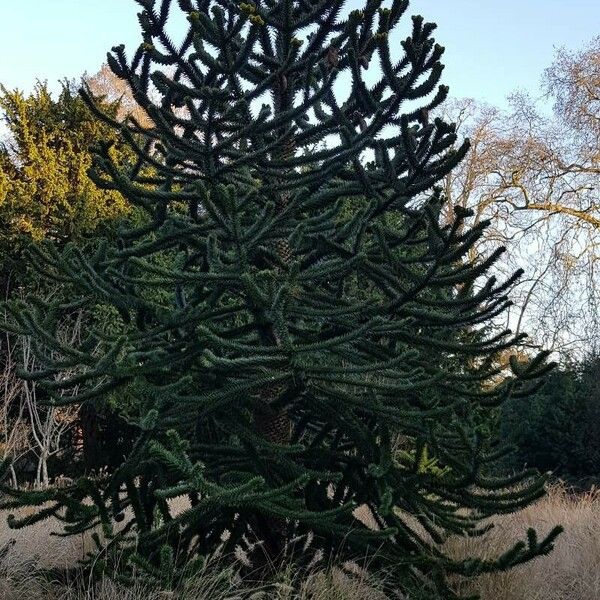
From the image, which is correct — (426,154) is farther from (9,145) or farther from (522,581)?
(9,145)

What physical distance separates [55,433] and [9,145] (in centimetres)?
488

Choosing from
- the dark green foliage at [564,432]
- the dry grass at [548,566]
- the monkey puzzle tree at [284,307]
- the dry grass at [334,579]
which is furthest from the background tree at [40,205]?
the monkey puzzle tree at [284,307]

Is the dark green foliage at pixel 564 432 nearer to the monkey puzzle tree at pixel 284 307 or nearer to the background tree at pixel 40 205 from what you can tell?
the background tree at pixel 40 205

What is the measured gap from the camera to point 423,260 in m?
3.92

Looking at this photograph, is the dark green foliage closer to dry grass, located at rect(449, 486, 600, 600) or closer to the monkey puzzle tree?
dry grass, located at rect(449, 486, 600, 600)

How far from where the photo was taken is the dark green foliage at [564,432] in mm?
10539

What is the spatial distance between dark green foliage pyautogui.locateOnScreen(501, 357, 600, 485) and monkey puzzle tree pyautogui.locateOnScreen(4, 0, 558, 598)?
699 centimetres

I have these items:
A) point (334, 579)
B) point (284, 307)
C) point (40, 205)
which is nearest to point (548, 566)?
point (334, 579)

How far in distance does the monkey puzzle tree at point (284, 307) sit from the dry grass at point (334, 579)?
20 cm

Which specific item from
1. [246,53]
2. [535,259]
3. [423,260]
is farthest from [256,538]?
[535,259]

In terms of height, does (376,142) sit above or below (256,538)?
above

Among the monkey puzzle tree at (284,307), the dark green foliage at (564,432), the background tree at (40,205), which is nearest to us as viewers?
the monkey puzzle tree at (284,307)

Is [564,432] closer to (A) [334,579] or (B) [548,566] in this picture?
(B) [548,566]

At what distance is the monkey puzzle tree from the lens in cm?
337
